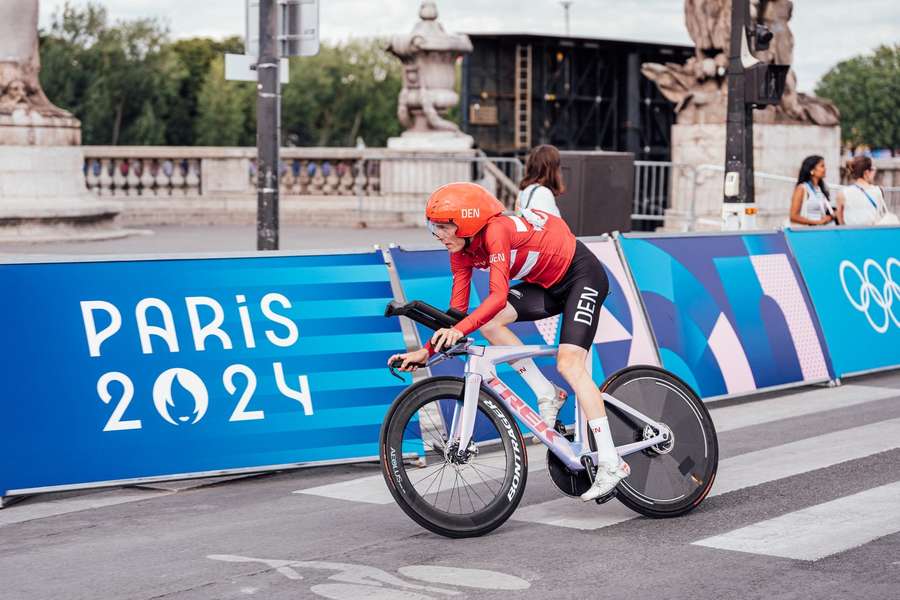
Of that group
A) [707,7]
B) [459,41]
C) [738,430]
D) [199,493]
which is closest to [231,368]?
[199,493]

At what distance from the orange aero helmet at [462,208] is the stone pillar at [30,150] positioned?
16.6 meters


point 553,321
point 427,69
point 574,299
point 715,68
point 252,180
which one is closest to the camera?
point 574,299

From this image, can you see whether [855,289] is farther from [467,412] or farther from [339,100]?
[339,100]

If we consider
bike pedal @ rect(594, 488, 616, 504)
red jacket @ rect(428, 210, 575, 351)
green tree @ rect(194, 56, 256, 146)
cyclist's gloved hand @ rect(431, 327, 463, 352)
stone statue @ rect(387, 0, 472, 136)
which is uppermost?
green tree @ rect(194, 56, 256, 146)

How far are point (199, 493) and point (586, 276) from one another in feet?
8.45

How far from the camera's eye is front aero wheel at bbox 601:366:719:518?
6750 mm

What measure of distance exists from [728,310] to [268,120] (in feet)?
14.8

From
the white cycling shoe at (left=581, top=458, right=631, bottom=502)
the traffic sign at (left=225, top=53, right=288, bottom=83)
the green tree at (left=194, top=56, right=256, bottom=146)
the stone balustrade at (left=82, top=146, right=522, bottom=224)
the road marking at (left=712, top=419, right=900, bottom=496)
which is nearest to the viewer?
the white cycling shoe at (left=581, top=458, right=631, bottom=502)

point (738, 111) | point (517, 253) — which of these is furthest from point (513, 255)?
point (738, 111)

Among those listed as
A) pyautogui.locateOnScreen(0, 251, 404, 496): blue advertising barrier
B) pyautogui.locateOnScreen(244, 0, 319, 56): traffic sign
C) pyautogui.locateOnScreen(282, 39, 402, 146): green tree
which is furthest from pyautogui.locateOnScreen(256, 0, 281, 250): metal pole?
pyautogui.locateOnScreen(282, 39, 402, 146): green tree

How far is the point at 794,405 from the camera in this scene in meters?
10.6

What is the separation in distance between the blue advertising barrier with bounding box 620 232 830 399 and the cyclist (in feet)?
11.6

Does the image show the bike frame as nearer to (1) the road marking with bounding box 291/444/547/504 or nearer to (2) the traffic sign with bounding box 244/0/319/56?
(1) the road marking with bounding box 291/444/547/504

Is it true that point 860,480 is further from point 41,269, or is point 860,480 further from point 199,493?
point 41,269
